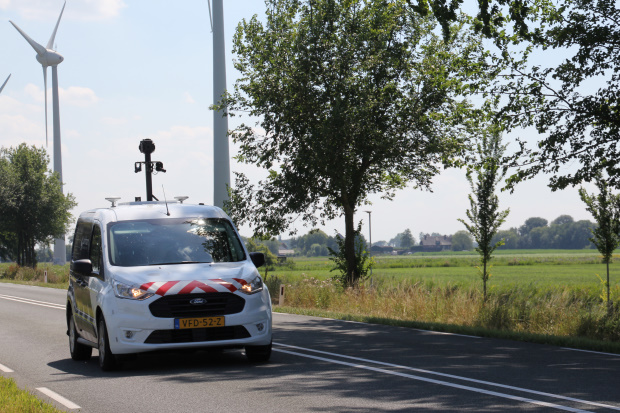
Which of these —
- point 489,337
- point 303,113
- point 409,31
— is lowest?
point 489,337

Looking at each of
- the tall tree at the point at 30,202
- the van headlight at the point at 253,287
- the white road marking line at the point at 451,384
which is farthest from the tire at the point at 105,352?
the tall tree at the point at 30,202

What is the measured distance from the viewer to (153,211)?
11.9 metres

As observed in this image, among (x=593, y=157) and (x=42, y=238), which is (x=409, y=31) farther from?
(x=42, y=238)

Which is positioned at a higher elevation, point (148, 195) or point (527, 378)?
point (148, 195)

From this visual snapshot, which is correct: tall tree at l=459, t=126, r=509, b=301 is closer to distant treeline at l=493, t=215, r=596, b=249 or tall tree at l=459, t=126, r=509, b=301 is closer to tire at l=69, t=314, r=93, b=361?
tire at l=69, t=314, r=93, b=361

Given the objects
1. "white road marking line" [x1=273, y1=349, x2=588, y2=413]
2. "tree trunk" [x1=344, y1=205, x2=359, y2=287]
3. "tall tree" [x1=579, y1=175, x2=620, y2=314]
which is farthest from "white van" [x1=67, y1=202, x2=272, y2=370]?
"tree trunk" [x1=344, y1=205, x2=359, y2=287]

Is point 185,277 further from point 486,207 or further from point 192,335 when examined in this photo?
point 486,207

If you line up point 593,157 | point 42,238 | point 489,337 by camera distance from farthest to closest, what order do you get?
point 42,238 < point 593,157 < point 489,337

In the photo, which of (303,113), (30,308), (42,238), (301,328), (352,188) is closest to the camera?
(301,328)

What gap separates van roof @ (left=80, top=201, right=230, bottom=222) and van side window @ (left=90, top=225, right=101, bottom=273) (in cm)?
21

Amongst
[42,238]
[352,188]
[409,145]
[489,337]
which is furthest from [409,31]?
[42,238]

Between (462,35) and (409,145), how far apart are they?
4422 millimetres

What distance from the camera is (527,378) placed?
30.5 feet

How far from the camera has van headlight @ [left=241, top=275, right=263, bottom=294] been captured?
10641mm
